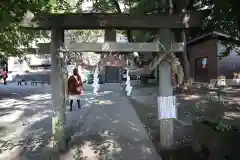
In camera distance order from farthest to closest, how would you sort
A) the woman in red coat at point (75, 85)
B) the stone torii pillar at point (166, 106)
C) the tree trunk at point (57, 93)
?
the woman in red coat at point (75, 85)
the stone torii pillar at point (166, 106)
the tree trunk at point (57, 93)

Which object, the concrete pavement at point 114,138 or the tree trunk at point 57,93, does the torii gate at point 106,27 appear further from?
the concrete pavement at point 114,138

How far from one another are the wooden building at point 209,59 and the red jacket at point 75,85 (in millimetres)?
10565

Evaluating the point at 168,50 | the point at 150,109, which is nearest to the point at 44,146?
the point at 168,50

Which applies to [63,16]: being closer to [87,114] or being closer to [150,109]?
[87,114]

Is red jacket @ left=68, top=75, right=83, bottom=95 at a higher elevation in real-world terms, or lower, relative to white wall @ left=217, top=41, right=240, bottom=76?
lower

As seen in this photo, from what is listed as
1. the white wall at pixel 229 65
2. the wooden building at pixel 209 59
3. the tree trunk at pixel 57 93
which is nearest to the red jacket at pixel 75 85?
the tree trunk at pixel 57 93

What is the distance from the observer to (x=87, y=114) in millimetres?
10984

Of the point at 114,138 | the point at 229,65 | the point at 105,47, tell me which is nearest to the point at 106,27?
the point at 105,47

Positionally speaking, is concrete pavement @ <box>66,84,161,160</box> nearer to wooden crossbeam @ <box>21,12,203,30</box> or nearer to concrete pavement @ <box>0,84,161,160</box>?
concrete pavement @ <box>0,84,161,160</box>

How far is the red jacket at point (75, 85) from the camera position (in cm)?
1026

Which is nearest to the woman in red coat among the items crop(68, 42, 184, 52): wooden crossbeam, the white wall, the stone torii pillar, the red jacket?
the red jacket

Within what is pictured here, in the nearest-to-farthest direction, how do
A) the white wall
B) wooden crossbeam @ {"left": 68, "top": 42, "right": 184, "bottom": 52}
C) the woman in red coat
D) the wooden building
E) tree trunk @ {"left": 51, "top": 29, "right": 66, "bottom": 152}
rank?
wooden crossbeam @ {"left": 68, "top": 42, "right": 184, "bottom": 52}, tree trunk @ {"left": 51, "top": 29, "right": 66, "bottom": 152}, the woman in red coat, the wooden building, the white wall

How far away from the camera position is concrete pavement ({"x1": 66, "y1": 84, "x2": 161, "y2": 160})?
6.30m

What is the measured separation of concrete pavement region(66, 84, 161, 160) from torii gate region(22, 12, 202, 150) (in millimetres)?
619
